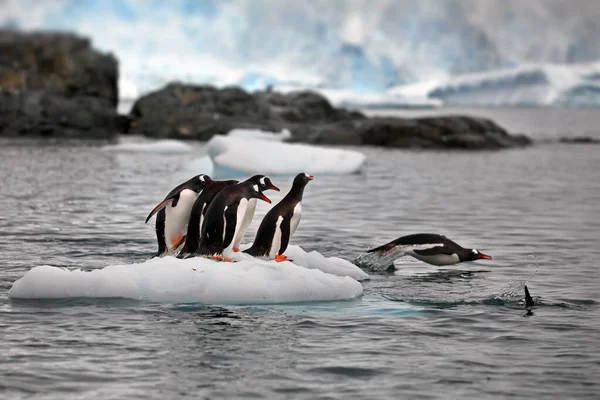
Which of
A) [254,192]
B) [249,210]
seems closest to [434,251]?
[249,210]

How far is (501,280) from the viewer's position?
33.0ft

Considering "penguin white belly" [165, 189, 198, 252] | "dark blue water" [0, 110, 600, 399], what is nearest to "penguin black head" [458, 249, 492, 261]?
"dark blue water" [0, 110, 600, 399]

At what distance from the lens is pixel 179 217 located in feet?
32.6

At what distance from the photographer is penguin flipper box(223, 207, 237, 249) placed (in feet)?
29.4

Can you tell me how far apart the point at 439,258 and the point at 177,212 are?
3039 mm

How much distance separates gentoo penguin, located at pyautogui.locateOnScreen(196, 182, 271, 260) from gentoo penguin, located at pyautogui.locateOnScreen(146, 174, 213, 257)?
734mm

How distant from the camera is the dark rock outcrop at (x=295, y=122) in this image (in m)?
40.3

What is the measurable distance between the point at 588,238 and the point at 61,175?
14000 millimetres

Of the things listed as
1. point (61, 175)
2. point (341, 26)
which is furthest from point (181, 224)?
point (341, 26)

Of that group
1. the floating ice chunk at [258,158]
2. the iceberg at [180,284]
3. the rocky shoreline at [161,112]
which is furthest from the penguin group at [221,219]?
the rocky shoreline at [161,112]

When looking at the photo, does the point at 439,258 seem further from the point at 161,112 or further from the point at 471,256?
the point at 161,112

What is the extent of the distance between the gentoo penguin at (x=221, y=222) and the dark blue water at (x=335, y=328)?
1.00 metres

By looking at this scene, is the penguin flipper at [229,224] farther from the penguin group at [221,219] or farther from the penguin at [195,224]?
the penguin at [195,224]

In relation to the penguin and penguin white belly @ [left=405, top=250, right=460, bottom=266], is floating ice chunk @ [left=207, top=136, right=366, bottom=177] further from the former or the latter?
the penguin
